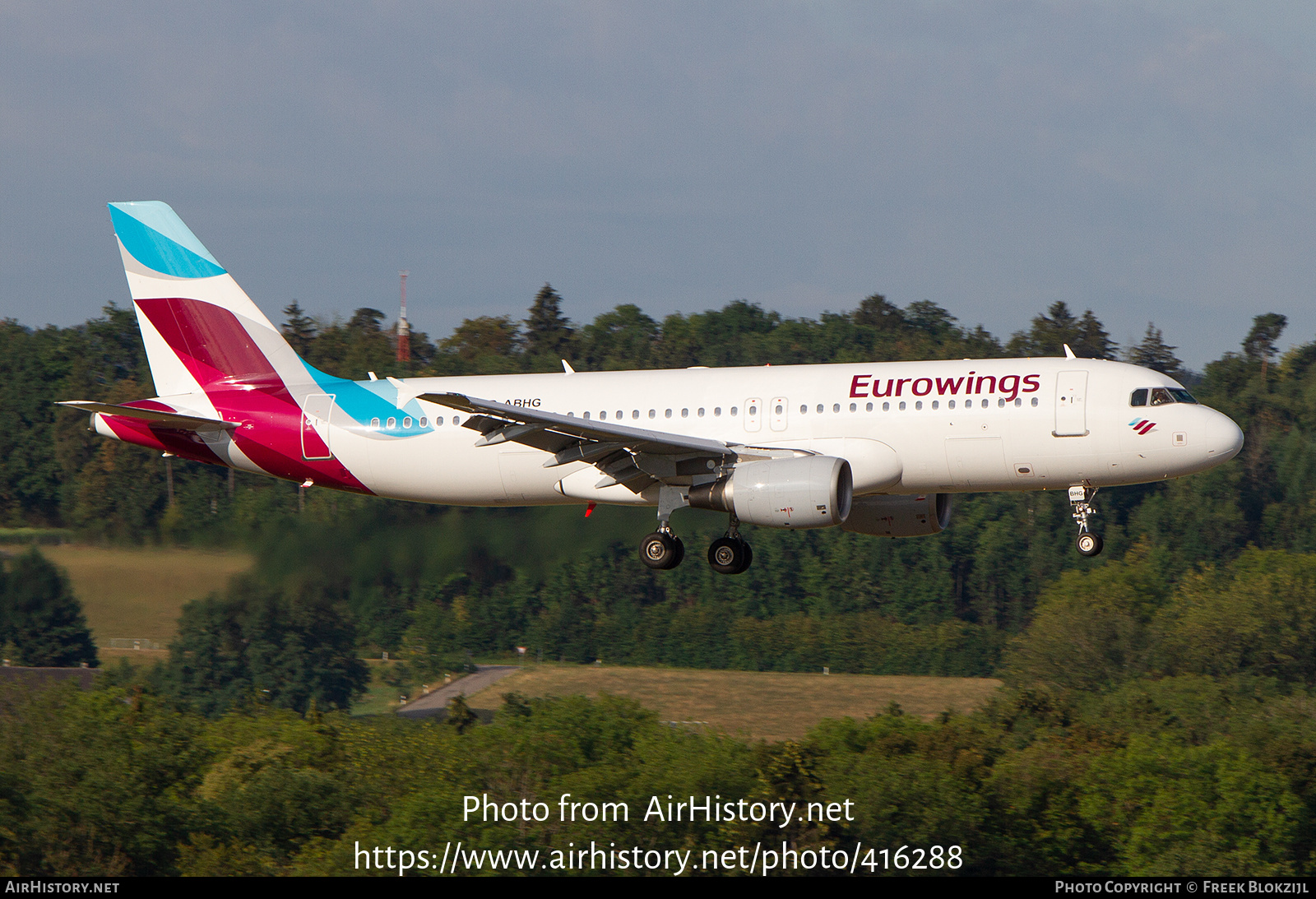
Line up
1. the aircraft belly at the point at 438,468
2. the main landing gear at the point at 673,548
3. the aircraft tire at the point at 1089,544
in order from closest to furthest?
the aircraft tire at the point at 1089,544 < the main landing gear at the point at 673,548 < the aircraft belly at the point at 438,468

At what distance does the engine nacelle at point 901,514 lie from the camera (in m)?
32.7

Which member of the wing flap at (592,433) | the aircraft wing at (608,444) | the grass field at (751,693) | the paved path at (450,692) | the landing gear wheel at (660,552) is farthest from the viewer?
the paved path at (450,692)

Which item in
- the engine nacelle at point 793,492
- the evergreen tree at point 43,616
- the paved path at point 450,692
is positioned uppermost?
the engine nacelle at point 793,492

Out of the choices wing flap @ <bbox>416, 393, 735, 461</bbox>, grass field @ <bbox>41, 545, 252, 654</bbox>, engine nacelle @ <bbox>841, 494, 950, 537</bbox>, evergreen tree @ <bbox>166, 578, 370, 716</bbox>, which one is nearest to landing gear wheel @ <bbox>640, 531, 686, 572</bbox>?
wing flap @ <bbox>416, 393, 735, 461</bbox>

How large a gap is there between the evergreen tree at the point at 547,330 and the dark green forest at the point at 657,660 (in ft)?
44.9

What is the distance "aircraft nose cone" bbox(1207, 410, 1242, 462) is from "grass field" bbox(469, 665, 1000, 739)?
45.2 meters

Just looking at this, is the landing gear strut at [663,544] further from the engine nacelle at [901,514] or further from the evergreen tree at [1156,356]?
the evergreen tree at [1156,356]

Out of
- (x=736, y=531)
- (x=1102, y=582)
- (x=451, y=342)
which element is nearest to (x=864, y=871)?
(x=736, y=531)

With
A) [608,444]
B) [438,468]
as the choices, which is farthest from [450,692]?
[608,444]

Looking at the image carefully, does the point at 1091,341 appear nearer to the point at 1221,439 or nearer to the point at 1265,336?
the point at 1265,336

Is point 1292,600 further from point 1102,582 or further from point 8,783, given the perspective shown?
point 8,783

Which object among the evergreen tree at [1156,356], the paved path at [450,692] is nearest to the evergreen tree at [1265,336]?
the evergreen tree at [1156,356]

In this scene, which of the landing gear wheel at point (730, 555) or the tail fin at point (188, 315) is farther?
the tail fin at point (188, 315)

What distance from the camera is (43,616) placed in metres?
54.9
